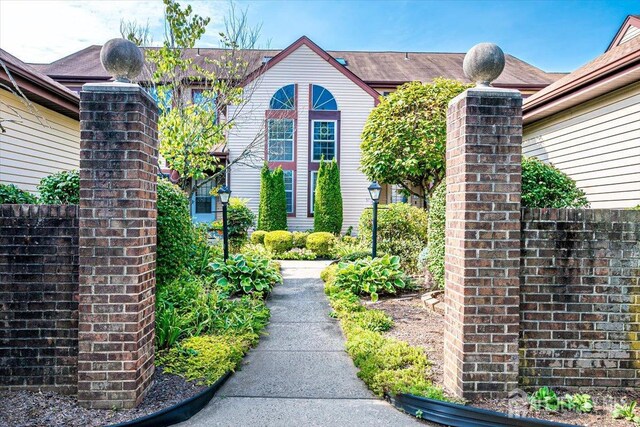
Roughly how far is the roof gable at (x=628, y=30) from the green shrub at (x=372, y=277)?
23.7 ft

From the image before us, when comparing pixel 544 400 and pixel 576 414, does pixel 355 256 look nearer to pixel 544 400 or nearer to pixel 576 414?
pixel 544 400

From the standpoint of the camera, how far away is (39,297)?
319cm

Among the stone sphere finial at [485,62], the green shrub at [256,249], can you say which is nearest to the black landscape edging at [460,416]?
the stone sphere finial at [485,62]

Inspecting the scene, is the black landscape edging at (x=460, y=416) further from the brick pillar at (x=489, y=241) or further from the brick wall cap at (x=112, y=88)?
the brick wall cap at (x=112, y=88)

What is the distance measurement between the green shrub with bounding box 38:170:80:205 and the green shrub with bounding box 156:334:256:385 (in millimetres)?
2349

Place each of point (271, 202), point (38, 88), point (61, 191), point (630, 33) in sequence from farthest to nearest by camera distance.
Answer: point (271, 202), point (630, 33), point (38, 88), point (61, 191)

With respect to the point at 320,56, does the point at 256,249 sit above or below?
below

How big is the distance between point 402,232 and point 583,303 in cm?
602

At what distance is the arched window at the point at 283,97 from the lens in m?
15.6

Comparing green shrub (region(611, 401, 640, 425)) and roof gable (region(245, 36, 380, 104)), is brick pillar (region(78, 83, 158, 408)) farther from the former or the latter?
roof gable (region(245, 36, 380, 104))

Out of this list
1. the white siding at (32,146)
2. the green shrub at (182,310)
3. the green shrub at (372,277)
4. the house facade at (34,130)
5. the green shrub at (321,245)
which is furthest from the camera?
the green shrub at (321,245)

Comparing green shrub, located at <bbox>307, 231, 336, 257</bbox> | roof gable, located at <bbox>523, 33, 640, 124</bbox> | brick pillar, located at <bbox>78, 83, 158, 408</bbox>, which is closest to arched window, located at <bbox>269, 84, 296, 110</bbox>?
green shrub, located at <bbox>307, 231, 336, 257</bbox>

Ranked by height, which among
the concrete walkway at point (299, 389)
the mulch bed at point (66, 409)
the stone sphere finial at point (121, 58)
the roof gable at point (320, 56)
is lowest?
the concrete walkway at point (299, 389)

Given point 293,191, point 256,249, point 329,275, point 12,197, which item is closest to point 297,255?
point 256,249
